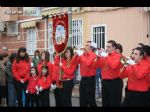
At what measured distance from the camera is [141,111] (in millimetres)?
8188

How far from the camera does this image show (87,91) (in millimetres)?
10602

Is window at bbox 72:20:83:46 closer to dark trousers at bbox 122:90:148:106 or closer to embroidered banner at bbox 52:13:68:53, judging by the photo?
embroidered banner at bbox 52:13:68:53

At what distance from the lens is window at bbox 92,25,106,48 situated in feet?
55.8

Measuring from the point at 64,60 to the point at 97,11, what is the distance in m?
6.82

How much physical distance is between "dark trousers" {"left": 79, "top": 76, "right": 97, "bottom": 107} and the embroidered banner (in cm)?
114

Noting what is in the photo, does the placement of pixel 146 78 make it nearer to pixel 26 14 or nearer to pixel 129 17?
pixel 129 17

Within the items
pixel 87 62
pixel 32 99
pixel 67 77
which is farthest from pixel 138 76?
pixel 32 99

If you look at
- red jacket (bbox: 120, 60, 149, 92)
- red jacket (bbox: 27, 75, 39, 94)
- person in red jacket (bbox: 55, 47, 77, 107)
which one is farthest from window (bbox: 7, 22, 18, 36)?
red jacket (bbox: 120, 60, 149, 92)

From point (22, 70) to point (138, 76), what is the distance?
147 inches

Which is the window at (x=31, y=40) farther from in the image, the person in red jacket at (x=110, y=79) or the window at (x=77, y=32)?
the person in red jacket at (x=110, y=79)

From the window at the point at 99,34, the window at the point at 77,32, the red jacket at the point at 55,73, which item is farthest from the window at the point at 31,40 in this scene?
the red jacket at the point at 55,73

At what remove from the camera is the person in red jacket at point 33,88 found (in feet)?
36.7

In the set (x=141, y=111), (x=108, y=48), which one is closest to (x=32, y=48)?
(x=108, y=48)

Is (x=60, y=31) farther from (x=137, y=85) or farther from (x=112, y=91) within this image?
(x=137, y=85)
